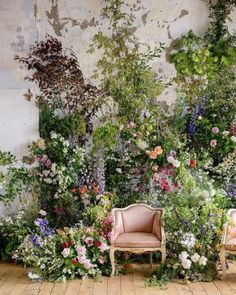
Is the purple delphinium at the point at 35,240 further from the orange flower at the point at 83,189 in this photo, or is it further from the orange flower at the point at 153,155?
the orange flower at the point at 153,155

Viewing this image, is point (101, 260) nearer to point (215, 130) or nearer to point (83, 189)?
point (83, 189)

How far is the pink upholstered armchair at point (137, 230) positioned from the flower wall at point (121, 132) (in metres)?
0.28

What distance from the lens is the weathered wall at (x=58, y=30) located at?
7.02m

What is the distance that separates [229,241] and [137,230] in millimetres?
1142

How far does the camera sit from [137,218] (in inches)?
248

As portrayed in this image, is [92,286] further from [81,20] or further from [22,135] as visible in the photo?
[81,20]

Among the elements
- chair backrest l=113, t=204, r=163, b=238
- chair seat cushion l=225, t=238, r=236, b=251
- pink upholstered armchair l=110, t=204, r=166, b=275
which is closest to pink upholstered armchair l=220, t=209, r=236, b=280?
chair seat cushion l=225, t=238, r=236, b=251

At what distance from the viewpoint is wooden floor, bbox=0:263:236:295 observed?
538cm

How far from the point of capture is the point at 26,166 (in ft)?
23.1

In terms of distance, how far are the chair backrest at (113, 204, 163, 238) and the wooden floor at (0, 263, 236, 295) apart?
1.85 feet

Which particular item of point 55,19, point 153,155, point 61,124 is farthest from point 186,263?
point 55,19

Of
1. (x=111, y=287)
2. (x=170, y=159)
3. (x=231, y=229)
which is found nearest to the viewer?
(x=111, y=287)

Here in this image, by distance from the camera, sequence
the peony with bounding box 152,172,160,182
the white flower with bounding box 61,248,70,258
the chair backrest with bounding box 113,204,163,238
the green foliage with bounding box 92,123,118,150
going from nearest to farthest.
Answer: the white flower with bounding box 61,248,70,258, the chair backrest with bounding box 113,204,163,238, the peony with bounding box 152,172,160,182, the green foliage with bounding box 92,123,118,150

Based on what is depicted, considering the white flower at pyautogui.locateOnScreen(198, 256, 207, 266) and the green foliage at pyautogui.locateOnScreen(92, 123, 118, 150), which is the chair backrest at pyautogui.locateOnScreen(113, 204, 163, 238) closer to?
the white flower at pyautogui.locateOnScreen(198, 256, 207, 266)
